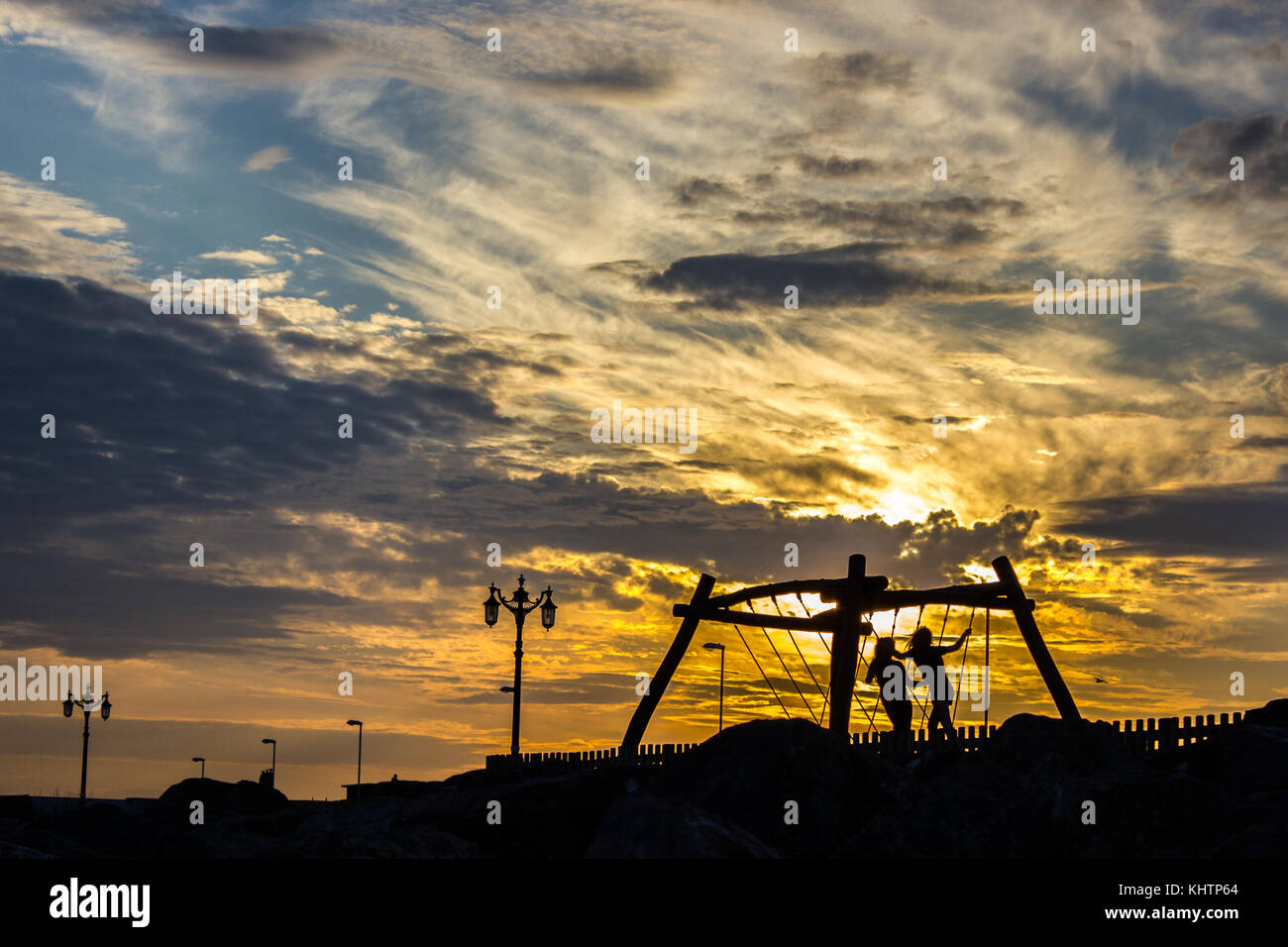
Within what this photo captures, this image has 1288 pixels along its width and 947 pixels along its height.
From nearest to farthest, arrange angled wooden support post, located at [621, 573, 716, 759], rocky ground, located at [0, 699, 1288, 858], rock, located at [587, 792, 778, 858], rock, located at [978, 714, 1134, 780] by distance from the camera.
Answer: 1. rock, located at [587, 792, 778, 858]
2. rocky ground, located at [0, 699, 1288, 858]
3. rock, located at [978, 714, 1134, 780]
4. angled wooden support post, located at [621, 573, 716, 759]

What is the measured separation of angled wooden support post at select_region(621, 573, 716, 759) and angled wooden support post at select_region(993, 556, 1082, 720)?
17.2 ft

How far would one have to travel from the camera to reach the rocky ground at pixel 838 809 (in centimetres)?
858

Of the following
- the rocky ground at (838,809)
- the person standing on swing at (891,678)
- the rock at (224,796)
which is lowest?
the rock at (224,796)

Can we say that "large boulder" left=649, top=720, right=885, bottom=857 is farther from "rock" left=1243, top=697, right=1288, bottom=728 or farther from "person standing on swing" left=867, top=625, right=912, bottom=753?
"rock" left=1243, top=697, right=1288, bottom=728

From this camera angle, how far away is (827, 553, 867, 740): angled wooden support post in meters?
20.0

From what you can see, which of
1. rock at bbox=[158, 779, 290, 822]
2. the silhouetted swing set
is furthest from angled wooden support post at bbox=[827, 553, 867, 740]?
rock at bbox=[158, 779, 290, 822]

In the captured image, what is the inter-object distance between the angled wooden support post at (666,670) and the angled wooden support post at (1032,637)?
524cm

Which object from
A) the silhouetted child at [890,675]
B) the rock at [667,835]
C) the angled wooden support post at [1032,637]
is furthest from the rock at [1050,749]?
the silhouetted child at [890,675]

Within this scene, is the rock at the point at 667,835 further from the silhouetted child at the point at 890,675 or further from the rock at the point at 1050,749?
the silhouetted child at the point at 890,675

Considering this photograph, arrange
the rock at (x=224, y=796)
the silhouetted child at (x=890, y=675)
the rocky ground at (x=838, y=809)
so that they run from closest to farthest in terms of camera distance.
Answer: the rocky ground at (x=838, y=809), the rock at (x=224, y=796), the silhouetted child at (x=890, y=675)
